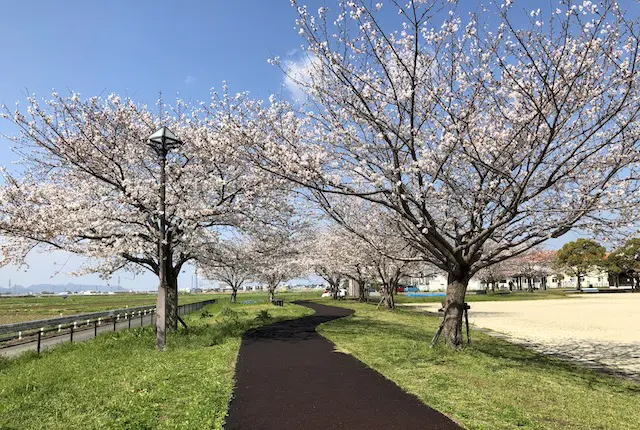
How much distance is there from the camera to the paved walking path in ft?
18.1

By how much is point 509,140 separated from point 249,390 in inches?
312

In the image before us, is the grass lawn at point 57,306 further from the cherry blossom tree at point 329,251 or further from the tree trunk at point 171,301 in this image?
the cherry blossom tree at point 329,251

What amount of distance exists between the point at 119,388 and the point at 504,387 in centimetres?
657

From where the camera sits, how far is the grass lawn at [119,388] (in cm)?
570

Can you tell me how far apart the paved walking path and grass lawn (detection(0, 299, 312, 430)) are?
0.37m

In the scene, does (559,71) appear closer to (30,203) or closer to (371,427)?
(371,427)

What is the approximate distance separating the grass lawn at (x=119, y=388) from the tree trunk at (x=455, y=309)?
570cm

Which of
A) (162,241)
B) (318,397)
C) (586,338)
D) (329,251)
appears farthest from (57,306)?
(318,397)

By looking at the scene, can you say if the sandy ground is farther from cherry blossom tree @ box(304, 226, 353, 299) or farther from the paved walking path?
cherry blossom tree @ box(304, 226, 353, 299)

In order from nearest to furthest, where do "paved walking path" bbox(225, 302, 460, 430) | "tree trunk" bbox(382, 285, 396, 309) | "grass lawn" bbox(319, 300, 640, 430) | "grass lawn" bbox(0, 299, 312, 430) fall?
"paved walking path" bbox(225, 302, 460, 430) < "grass lawn" bbox(0, 299, 312, 430) < "grass lawn" bbox(319, 300, 640, 430) < "tree trunk" bbox(382, 285, 396, 309)

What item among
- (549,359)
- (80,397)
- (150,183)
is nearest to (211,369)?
(80,397)

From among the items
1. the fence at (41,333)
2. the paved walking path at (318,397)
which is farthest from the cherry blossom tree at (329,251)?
the paved walking path at (318,397)

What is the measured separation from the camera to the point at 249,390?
7.24 metres

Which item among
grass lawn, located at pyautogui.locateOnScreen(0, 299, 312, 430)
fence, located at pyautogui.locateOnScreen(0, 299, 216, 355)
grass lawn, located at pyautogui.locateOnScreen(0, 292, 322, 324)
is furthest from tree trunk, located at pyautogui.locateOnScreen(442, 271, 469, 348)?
grass lawn, located at pyautogui.locateOnScreen(0, 292, 322, 324)
